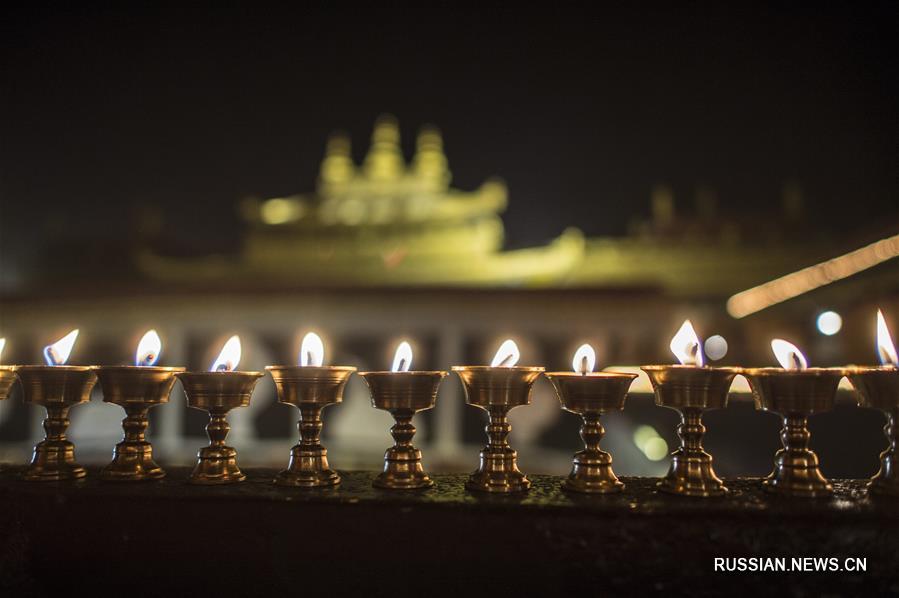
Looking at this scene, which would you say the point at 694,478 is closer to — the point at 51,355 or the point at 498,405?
the point at 498,405

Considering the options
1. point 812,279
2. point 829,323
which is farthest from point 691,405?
point 812,279

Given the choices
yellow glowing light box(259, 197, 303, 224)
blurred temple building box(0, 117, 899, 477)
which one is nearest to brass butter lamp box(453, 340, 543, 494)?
blurred temple building box(0, 117, 899, 477)

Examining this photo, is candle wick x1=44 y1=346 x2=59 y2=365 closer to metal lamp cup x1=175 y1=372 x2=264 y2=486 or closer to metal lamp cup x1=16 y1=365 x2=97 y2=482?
metal lamp cup x1=16 y1=365 x2=97 y2=482

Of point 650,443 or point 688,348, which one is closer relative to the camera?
point 688,348

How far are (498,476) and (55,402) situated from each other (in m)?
0.82

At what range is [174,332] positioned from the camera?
7602 millimetres

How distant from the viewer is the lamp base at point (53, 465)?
1217mm

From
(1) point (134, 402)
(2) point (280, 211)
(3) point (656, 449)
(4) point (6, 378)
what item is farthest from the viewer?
(2) point (280, 211)

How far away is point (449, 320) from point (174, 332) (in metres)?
3.23

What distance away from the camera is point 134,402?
1.19 metres

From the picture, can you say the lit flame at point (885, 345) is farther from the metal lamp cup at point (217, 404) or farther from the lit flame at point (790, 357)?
the metal lamp cup at point (217, 404)

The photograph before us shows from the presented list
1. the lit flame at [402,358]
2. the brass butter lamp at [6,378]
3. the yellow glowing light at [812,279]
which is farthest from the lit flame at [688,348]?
the yellow glowing light at [812,279]

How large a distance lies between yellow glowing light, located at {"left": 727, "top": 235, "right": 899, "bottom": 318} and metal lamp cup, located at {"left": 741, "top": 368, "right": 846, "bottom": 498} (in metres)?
6.53

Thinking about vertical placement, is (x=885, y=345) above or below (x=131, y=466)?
above
